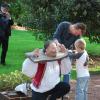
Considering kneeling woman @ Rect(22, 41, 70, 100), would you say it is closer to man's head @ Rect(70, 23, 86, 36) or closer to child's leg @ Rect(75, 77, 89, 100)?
child's leg @ Rect(75, 77, 89, 100)

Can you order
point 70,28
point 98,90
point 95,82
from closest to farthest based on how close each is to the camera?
1. point 70,28
2. point 98,90
3. point 95,82

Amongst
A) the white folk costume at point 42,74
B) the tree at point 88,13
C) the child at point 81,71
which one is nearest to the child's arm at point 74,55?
the child at point 81,71

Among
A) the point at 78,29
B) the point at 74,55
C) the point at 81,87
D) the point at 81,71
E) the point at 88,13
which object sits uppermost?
the point at 88,13

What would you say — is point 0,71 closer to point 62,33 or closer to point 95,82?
point 95,82

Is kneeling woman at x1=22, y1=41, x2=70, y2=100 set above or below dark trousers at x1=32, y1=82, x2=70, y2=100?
above

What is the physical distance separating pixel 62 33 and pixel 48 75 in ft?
7.20

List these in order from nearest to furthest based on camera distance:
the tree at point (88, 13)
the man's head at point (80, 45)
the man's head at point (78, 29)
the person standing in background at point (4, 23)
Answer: the man's head at point (80, 45) < the man's head at point (78, 29) < the person standing in background at point (4, 23) < the tree at point (88, 13)

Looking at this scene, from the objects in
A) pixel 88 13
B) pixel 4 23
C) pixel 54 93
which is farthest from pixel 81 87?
pixel 88 13

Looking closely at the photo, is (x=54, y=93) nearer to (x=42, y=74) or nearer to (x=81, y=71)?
(x=42, y=74)

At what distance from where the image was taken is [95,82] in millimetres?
12156

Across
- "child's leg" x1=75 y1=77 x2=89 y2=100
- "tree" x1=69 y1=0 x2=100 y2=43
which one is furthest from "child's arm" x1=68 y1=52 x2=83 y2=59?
"tree" x1=69 y1=0 x2=100 y2=43

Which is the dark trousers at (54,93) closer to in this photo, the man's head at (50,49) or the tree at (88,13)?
the man's head at (50,49)

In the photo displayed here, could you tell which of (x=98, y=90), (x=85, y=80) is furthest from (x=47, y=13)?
(x=85, y=80)

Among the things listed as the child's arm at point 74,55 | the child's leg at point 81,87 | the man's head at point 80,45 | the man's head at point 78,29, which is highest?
the man's head at point 78,29
